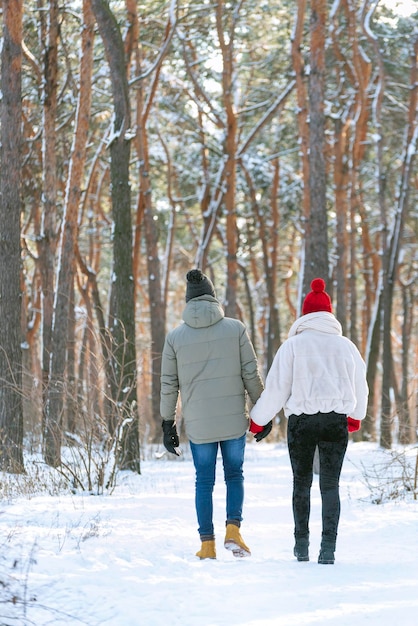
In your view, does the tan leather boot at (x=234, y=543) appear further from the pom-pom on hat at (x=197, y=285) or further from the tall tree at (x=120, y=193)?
the tall tree at (x=120, y=193)

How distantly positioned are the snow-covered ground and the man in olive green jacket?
1.14 feet

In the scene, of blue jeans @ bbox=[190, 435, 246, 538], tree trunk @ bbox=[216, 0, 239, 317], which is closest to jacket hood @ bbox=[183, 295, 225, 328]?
blue jeans @ bbox=[190, 435, 246, 538]

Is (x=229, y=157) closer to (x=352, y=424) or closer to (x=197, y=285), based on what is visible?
(x=197, y=285)

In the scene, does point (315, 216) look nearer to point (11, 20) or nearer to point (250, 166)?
point (11, 20)

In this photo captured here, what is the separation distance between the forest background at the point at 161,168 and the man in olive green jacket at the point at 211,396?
2.75 m

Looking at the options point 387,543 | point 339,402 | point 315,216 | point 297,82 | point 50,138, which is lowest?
point 387,543

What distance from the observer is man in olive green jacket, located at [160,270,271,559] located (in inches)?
228

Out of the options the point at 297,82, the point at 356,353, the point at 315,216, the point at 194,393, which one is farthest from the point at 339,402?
the point at 297,82

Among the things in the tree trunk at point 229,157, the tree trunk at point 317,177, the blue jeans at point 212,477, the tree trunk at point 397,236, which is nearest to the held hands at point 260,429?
the blue jeans at point 212,477

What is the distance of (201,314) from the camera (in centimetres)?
589

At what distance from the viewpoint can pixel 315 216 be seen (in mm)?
12422

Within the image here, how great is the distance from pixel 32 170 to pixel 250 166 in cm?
681

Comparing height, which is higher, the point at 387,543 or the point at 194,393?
the point at 194,393

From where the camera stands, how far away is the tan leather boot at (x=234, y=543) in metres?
5.81
